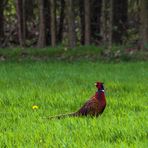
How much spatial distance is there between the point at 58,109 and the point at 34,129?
1783mm

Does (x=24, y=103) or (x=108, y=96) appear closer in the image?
(x=24, y=103)

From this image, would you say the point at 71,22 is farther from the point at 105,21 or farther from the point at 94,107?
the point at 94,107

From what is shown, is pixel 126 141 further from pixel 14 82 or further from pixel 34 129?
pixel 14 82

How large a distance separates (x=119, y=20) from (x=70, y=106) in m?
18.1

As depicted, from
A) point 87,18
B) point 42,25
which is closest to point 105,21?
point 87,18

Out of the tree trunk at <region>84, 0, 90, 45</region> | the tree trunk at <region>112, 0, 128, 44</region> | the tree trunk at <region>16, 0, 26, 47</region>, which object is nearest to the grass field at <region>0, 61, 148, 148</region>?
the tree trunk at <region>84, 0, 90, 45</region>

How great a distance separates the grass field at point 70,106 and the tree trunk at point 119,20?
33.9ft

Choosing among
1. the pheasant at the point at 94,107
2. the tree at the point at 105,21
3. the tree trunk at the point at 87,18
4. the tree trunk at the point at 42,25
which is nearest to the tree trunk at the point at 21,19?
the tree trunk at the point at 42,25

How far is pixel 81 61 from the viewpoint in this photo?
733 inches

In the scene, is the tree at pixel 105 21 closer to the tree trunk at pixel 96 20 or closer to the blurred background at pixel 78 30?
the blurred background at pixel 78 30

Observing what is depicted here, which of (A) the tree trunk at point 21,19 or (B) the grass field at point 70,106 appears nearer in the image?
(B) the grass field at point 70,106

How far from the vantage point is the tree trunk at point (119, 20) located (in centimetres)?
2614

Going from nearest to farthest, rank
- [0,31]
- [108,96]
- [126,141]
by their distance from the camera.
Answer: [126,141]
[108,96]
[0,31]

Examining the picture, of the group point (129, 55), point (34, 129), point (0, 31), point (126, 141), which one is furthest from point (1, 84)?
point (0, 31)
